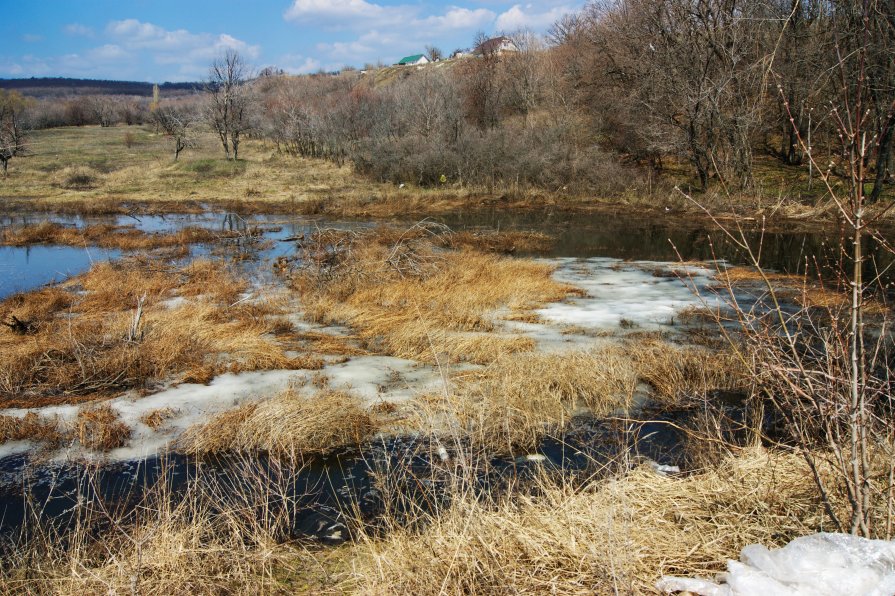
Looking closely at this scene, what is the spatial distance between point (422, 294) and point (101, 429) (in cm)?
643

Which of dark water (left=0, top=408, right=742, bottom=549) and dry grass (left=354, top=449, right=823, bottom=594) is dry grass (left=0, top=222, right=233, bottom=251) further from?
dry grass (left=354, top=449, right=823, bottom=594)

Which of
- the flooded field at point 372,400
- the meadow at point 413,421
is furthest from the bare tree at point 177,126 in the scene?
the flooded field at point 372,400

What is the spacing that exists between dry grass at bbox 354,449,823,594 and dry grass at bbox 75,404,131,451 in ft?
11.8

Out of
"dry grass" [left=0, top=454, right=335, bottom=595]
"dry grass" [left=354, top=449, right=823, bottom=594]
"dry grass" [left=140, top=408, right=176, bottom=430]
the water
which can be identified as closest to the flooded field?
"dry grass" [left=140, top=408, right=176, bottom=430]

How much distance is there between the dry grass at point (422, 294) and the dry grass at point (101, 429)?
3732 millimetres

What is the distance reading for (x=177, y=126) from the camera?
153ft

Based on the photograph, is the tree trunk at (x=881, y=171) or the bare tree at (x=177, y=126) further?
the bare tree at (x=177, y=126)

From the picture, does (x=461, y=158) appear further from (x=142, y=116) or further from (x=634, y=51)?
(x=142, y=116)

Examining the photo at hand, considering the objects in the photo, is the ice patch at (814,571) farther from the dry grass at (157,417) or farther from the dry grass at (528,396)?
the dry grass at (157,417)

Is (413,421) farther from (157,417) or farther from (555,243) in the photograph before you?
(555,243)

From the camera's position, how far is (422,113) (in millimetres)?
38344

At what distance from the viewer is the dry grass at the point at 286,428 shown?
607 cm

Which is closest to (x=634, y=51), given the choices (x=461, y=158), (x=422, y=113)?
(x=461, y=158)

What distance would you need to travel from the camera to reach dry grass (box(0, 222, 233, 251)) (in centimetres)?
1888
